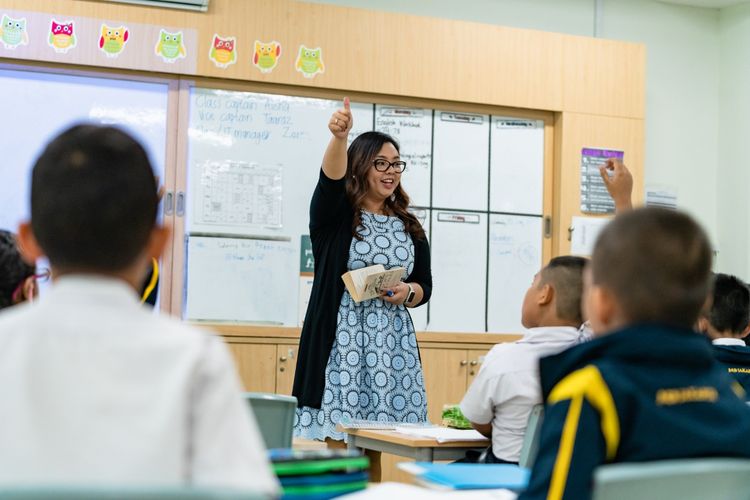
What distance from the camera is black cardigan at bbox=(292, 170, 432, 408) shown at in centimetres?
334

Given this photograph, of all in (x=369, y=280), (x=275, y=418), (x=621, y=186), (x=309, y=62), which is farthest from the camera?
(x=309, y=62)

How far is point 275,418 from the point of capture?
1839mm

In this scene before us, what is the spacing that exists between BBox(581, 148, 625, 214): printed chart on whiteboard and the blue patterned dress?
96.6 inches

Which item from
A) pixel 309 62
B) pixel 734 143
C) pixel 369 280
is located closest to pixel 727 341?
pixel 369 280

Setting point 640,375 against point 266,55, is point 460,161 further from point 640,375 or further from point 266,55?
point 640,375

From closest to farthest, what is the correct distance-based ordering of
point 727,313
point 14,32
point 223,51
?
point 727,313
point 14,32
point 223,51

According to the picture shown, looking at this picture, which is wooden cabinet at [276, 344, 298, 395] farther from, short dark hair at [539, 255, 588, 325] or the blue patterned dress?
short dark hair at [539, 255, 588, 325]

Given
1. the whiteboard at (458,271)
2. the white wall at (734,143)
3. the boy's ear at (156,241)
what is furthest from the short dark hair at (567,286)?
the white wall at (734,143)

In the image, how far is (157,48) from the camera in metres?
4.92

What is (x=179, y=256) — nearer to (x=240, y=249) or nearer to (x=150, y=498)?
(x=240, y=249)

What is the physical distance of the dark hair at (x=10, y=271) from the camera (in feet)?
5.07

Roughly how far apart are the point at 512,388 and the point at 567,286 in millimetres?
295

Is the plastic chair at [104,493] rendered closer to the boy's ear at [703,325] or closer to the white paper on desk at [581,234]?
the boy's ear at [703,325]

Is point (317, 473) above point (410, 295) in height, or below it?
below
